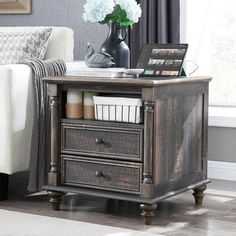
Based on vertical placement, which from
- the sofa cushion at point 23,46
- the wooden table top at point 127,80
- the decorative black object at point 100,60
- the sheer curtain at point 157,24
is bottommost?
the wooden table top at point 127,80

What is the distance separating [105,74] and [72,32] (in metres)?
1.04

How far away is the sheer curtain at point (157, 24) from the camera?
4.09 m

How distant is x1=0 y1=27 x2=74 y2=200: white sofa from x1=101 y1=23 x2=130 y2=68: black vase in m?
0.49

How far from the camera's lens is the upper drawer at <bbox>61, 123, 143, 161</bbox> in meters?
3.14

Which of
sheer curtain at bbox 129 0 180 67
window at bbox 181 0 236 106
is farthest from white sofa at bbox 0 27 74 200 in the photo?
window at bbox 181 0 236 106

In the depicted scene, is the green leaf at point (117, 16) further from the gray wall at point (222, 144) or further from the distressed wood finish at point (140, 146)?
the gray wall at point (222, 144)

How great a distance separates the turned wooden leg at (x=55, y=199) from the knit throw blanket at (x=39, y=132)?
0.21m

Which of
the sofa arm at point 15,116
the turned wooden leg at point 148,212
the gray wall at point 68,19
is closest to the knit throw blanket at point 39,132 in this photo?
the sofa arm at point 15,116

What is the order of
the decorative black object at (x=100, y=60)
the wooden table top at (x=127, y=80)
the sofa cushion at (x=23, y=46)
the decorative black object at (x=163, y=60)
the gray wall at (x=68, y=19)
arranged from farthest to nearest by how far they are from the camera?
1. the gray wall at (x=68, y=19)
2. the sofa cushion at (x=23, y=46)
3. the decorative black object at (x=100, y=60)
4. the decorative black object at (x=163, y=60)
5. the wooden table top at (x=127, y=80)

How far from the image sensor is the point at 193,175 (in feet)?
11.4

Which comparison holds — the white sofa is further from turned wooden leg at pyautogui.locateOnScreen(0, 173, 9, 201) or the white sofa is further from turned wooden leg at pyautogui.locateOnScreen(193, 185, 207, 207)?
turned wooden leg at pyautogui.locateOnScreen(193, 185, 207, 207)

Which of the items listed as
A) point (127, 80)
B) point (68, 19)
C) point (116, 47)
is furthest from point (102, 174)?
point (68, 19)

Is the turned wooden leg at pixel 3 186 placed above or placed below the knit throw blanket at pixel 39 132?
below

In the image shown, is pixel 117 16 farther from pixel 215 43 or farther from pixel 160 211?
pixel 160 211
